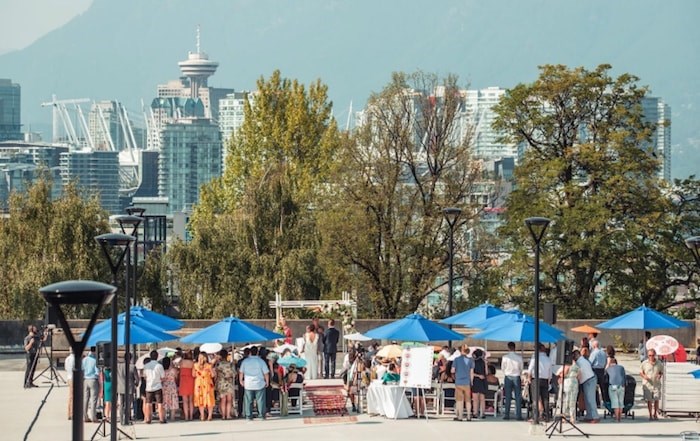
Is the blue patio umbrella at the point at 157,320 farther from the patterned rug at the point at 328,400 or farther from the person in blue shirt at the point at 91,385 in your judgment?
the person in blue shirt at the point at 91,385

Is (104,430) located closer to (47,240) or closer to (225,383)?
(225,383)

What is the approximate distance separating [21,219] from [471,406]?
98.8 feet

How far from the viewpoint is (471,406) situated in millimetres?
29797

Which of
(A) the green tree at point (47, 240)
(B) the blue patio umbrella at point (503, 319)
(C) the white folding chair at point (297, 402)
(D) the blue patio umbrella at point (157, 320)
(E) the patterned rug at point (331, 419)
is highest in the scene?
(A) the green tree at point (47, 240)

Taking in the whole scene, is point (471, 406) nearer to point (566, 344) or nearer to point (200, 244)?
point (566, 344)

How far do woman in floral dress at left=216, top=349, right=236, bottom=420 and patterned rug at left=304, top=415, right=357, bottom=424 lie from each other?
162 cm

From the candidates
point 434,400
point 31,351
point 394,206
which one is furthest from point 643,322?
point 394,206

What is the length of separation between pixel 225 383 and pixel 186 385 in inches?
31.1

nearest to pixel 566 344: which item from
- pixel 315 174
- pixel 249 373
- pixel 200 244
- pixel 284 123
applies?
pixel 249 373

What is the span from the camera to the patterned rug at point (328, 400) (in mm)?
30594

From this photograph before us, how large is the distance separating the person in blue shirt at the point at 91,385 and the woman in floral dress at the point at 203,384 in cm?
196

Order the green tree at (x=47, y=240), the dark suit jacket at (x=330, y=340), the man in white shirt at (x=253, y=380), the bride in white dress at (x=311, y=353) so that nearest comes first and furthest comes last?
1. the man in white shirt at (x=253, y=380)
2. the bride in white dress at (x=311, y=353)
3. the dark suit jacket at (x=330, y=340)
4. the green tree at (x=47, y=240)

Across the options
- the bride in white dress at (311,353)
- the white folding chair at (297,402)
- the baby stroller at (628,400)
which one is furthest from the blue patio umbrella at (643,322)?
the white folding chair at (297,402)

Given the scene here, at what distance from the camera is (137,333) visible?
31109 mm
